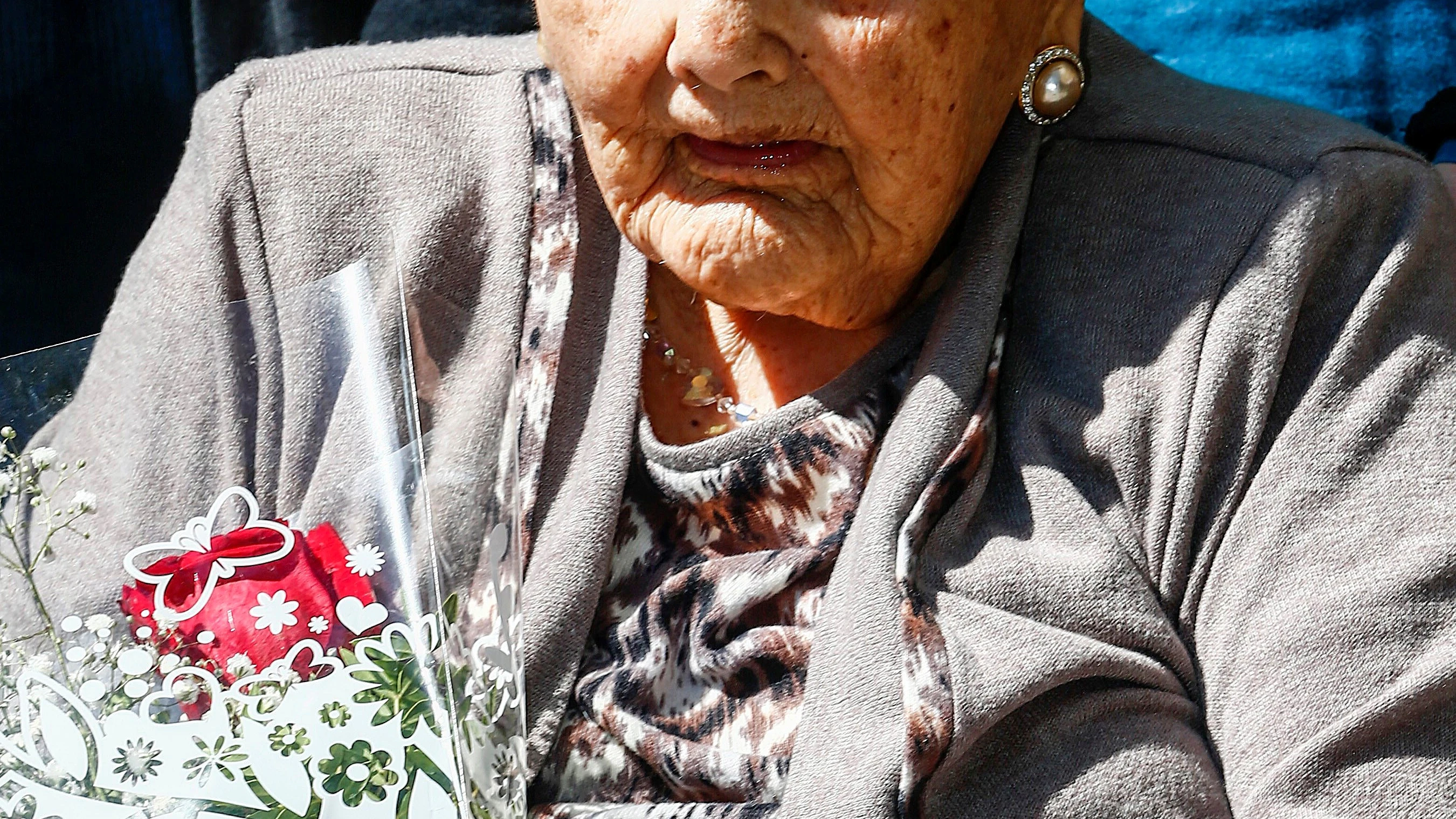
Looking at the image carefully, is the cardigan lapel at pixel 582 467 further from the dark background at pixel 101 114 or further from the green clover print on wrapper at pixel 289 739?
the dark background at pixel 101 114

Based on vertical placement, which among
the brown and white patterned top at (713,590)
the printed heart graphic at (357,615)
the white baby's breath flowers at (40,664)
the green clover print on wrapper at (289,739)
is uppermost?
the white baby's breath flowers at (40,664)

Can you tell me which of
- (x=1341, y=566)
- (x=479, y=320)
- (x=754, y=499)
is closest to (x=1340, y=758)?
(x=1341, y=566)

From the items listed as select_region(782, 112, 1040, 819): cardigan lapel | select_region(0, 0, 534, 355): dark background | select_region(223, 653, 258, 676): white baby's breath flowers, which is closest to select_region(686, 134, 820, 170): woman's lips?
select_region(782, 112, 1040, 819): cardigan lapel

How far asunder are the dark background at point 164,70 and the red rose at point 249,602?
1.43m

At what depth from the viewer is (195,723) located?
898mm

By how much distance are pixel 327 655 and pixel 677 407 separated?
0.71 meters

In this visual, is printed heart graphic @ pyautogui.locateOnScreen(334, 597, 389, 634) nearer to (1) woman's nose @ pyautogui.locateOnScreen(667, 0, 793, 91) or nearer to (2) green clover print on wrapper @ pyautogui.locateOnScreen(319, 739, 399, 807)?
(2) green clover print on wrapper @ pyautogui.locateOnScreen(319, 739, 399, 807)

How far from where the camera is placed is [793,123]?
1.30m

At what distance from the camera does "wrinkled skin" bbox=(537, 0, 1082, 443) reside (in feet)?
4.15

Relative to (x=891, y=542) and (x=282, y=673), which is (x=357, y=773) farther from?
(x=891, y=542)

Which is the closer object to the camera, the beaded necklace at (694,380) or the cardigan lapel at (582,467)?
the cardigan lapel at (582,467)

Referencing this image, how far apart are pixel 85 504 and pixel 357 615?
229 millimetres

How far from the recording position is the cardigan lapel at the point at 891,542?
1.24 m

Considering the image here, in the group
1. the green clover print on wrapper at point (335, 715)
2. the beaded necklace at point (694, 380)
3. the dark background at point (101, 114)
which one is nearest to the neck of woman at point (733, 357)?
the beaded necklace at point (694, 380)
